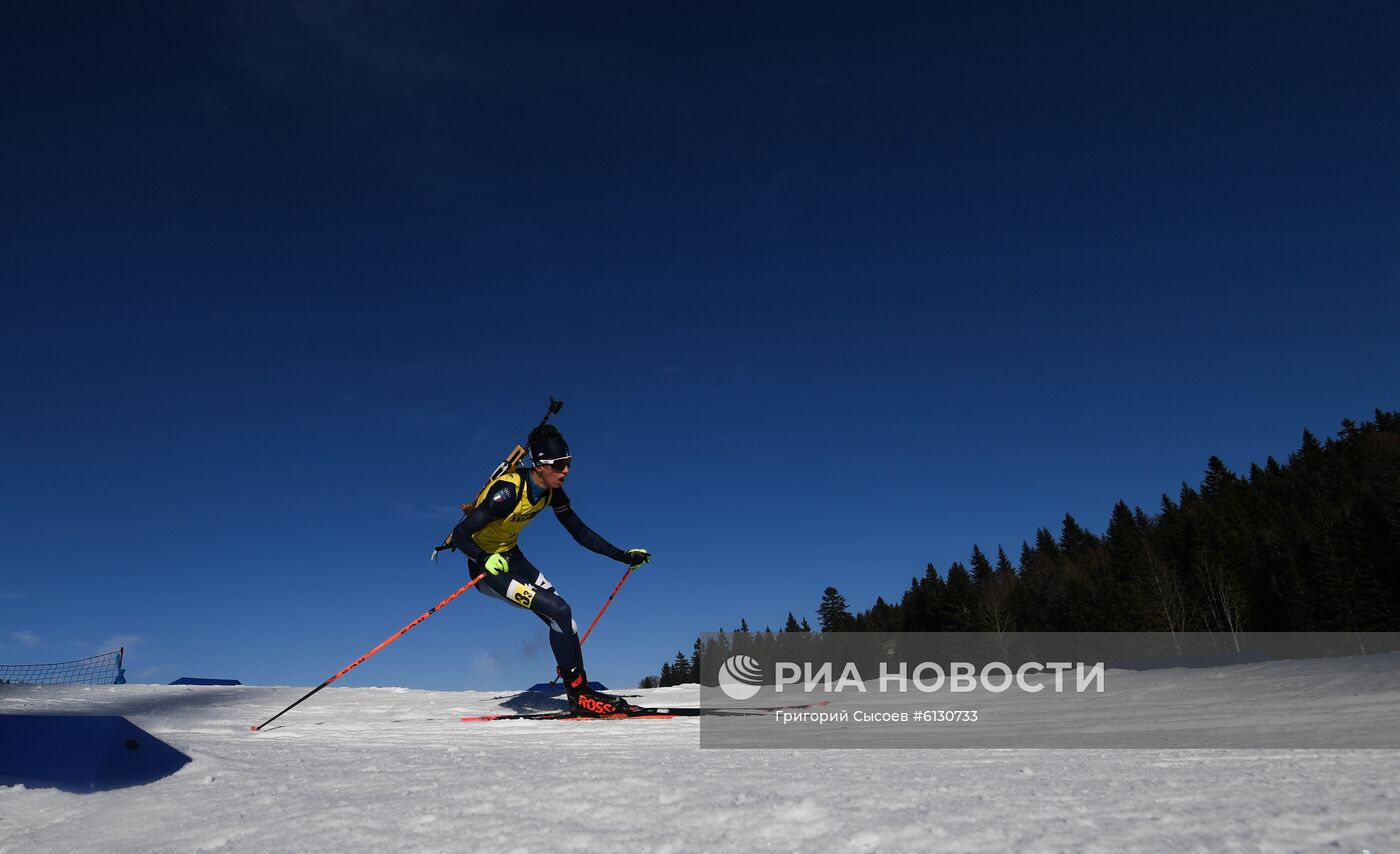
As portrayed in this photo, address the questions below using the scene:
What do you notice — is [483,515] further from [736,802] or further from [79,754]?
[736,802]

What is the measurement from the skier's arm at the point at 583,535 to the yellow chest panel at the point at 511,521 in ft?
1.23

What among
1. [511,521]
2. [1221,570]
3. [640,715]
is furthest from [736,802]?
[1221,570]

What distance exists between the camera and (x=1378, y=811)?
1458mm

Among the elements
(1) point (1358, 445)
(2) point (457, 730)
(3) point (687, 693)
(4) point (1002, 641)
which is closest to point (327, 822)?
(2) point (457, 730)

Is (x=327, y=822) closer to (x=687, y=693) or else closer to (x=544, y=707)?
(x=544, y=707)

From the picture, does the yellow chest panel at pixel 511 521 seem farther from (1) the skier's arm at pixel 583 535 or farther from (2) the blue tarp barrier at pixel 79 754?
(2) the blue tarp barrier at pixel 79 754

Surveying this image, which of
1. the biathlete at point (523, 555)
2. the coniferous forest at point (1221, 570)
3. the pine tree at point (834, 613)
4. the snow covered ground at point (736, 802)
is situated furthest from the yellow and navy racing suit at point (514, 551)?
the pine tree at point (834, 613)

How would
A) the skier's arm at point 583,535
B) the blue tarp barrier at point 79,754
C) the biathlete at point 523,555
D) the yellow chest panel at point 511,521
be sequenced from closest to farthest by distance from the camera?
the blue tarp barrier at point 79,754, the biathlete at point 523,555, the yellow chest panel at point 511,521, the skier's arm at point 583,535

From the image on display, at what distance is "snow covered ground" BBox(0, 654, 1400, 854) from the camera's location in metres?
1.46

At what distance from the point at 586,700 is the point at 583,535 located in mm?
1971

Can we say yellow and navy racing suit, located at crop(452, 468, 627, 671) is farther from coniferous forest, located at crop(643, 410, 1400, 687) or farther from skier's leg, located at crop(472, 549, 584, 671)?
coniferous forest, located at crop(643, 410, 1400, 687)

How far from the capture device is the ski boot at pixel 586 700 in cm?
616

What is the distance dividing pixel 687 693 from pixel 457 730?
16.4 ft

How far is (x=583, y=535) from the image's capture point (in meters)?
7.85
